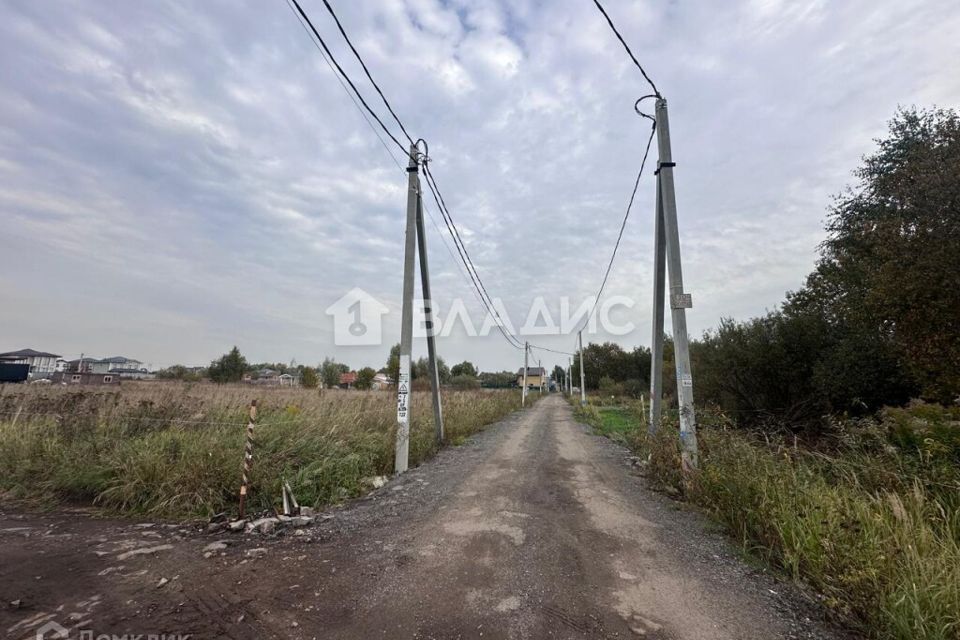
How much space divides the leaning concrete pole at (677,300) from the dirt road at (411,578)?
118 cm

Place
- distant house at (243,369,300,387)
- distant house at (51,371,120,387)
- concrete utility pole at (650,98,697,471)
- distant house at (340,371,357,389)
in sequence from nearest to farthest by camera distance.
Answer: concrete utility pole at (650,98,697,471)
distant house at (51,371,120,387)
distant house at (243,369,300,387)
distant house at (340,371,357,389)

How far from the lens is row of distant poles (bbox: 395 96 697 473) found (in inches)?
239

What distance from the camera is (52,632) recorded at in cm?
244

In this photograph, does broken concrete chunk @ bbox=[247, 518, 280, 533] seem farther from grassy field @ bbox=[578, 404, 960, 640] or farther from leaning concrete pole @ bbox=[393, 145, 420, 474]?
grassy field @ bbox=[578, 404, 960, 640]

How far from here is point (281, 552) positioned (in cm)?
373

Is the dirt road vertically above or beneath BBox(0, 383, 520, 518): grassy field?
beneath

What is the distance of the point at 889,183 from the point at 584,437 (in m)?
10.2

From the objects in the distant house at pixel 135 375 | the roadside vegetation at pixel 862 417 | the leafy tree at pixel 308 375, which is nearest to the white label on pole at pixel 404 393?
the roadside vegetation at pixel 862 417

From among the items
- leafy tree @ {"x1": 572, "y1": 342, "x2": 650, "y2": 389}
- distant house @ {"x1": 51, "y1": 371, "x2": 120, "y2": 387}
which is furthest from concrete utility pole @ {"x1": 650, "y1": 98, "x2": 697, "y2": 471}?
leafy tree @ {"x1": 572, "y1": 342, "x2": 650, "y2": 389}

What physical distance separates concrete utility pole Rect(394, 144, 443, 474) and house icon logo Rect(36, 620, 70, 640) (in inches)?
195

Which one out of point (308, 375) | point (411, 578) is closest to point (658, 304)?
point (411, 578)

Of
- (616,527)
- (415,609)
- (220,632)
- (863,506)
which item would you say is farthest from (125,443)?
(863,506)

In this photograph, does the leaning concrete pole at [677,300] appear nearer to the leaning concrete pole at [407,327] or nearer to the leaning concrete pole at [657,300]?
the leaning concrete pole at [657,300]

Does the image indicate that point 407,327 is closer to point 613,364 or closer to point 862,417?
point 862,417
